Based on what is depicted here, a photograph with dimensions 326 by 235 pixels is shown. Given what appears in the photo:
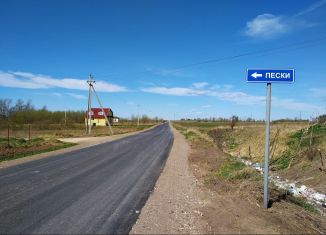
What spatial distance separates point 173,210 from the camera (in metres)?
7.92

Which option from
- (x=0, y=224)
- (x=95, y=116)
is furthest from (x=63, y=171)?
(x=95, y=116)

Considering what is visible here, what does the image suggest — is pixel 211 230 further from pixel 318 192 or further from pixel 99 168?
pixel 99 168

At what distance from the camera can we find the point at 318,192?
41.1 ft

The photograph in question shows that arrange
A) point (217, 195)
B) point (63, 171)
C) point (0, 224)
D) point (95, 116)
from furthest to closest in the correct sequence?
point (95, 116), point (63, 171), point (217, 195), point (0, 224)

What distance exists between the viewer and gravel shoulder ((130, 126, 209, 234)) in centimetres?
651

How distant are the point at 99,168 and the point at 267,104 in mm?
8628

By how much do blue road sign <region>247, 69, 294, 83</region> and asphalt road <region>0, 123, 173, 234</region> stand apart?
12.0 ft

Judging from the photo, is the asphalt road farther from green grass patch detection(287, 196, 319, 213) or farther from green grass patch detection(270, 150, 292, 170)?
green grass patch detection(270, 150, 292, 170)

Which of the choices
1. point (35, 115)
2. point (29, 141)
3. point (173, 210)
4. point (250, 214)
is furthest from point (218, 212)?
point (35, 115)

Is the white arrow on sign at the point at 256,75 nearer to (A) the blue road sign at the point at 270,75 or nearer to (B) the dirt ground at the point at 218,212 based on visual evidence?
(A) the blue road sign at the point at 270,75

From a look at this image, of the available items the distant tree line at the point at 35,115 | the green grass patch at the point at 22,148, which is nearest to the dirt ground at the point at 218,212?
the green grass patch at the point at 22,148

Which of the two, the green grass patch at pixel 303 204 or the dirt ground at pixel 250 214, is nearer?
the dirt ground at pixel 250 214

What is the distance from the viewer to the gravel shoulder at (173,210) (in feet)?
21.4

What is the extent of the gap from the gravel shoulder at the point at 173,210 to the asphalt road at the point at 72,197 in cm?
24
